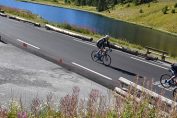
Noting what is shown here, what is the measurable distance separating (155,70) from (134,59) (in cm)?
347

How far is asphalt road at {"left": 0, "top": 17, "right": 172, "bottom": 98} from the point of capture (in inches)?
843

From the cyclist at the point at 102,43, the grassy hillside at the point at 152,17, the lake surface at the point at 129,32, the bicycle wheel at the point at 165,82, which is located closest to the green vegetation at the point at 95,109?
the bicycle wheel at the point at 165,82

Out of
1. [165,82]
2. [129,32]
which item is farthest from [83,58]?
[129,32]

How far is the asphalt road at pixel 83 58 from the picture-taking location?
70.3 feet

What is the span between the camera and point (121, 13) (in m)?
175

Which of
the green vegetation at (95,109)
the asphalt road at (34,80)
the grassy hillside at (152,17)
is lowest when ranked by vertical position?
the grassy hillside at (152,17)

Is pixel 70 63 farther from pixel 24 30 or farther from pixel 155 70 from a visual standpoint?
pixel 24 30

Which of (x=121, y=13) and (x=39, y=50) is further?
(x=121, y=13)

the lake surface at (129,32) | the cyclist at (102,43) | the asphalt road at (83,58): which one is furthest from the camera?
the lake surface at (129,32)

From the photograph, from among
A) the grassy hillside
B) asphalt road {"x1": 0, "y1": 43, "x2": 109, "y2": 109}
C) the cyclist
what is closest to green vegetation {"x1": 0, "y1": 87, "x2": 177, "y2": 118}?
asphalt road {"x1": 0, "y1": 43, "x2": 109, "y2": 109}

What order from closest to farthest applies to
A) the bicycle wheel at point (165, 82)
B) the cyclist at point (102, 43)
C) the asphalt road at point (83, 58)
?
the bicycle wheel at point (165, 82) → the asphalt road at point (83, 58) → the cyclist at point (102, 43)

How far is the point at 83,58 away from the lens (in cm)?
2594

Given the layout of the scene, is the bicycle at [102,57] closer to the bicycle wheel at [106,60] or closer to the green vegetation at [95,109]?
the bicycle wheel at [106,60]

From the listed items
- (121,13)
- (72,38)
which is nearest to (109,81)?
(72,38)
